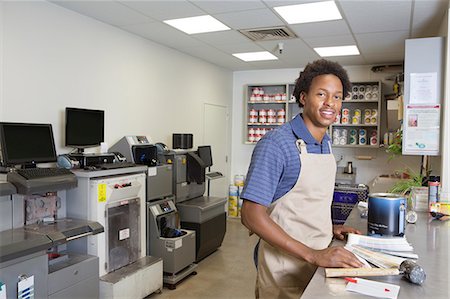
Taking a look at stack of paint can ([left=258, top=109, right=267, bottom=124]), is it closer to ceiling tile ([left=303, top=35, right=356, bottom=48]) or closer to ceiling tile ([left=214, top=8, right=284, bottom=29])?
ceiling tile ([left=303, top=35, right=356, bottom=48])

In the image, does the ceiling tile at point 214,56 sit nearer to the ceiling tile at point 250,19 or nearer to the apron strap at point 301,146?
the ceiling tile at point 250,19

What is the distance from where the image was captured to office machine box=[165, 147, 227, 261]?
4.34m

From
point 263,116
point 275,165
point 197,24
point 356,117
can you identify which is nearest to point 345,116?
point 356,117

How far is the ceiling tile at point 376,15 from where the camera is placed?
3254mm

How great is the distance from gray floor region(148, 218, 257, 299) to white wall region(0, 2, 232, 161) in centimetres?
158

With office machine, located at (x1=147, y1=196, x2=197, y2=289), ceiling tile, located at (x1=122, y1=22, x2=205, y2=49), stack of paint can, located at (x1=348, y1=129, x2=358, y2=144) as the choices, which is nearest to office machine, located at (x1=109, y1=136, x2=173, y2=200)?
office machine, located at (x1=147, y1=196, x2=197, y2=289)

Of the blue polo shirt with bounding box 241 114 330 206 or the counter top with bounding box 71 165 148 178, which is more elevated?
the blue polo shirt with bounding box 241 114 330 206

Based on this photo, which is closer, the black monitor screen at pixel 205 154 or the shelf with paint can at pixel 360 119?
the black monitor screen at pixel 205 154

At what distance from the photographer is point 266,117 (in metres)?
6.57

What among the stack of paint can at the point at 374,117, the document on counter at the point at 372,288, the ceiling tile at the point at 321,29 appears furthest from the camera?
the stack of paint can at the point at 374,117

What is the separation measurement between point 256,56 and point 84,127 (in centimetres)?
301

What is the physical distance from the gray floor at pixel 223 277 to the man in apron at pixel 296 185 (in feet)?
7.06

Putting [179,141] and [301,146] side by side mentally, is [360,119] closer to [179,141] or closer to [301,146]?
[179,141]

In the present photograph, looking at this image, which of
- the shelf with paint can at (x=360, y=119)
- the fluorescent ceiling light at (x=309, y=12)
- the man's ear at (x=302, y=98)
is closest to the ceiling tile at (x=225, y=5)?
the fluorescent ceiling light at (x=309, y=12)
